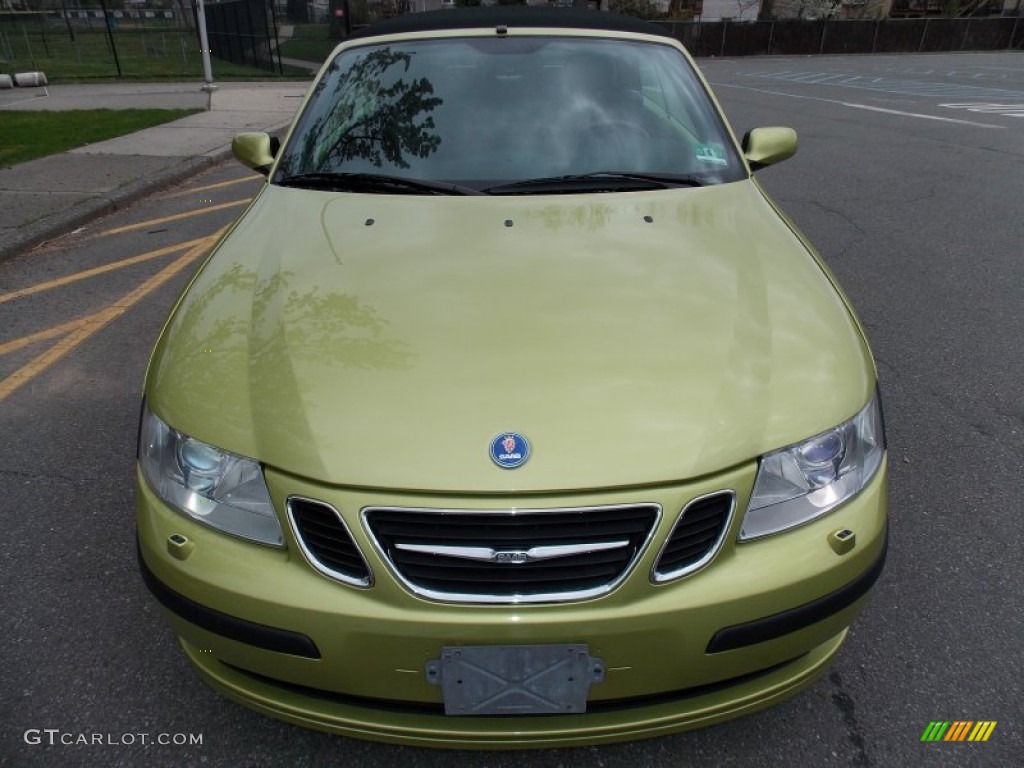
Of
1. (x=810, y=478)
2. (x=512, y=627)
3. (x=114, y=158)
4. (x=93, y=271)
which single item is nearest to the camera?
(x=512, y=627)

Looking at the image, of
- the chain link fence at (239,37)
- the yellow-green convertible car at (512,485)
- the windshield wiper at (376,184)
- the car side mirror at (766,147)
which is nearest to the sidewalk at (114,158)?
the windshield wiper at (376,184)

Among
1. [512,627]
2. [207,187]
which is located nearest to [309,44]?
[207,187]

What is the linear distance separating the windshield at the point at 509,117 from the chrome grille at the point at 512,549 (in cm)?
133

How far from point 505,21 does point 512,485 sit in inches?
90.7

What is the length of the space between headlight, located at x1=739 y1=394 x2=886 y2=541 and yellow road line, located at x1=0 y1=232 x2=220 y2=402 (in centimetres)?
349

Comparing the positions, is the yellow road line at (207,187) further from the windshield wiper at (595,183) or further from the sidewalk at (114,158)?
the windshield wiper at (595,183)

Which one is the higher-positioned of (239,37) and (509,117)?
(509,117)

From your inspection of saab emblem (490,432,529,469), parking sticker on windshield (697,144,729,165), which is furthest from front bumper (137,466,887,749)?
parking sticker on windshield (697,144,729,165)

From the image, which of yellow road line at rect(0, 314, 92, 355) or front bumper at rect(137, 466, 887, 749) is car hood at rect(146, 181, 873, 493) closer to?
front bumper at rect(137, 466, 887, 749)

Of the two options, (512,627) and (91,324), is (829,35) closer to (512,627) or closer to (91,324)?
(91,324)

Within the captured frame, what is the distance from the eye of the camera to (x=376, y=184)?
251cm

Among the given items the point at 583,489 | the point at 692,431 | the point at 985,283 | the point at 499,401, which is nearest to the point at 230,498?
the point at 499,401

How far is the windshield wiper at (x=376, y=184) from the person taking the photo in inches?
96.7

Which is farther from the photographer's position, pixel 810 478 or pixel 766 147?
pixel 766 147
